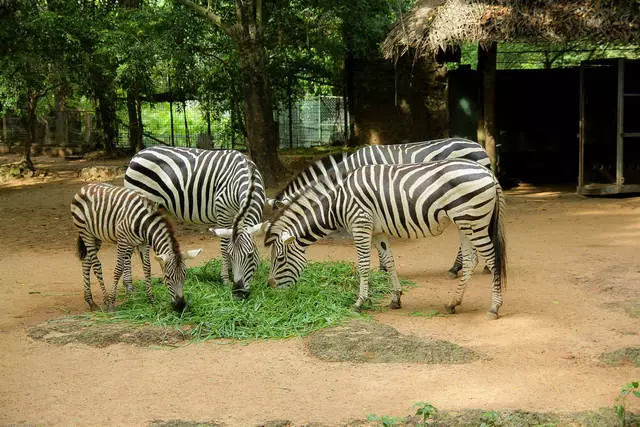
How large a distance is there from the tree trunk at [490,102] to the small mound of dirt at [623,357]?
8.22 meters

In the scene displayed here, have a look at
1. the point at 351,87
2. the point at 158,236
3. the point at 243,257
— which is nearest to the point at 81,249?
the point at 158,236

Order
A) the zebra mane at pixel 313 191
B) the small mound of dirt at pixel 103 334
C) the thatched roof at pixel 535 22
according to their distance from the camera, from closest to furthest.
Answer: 1. the small mound of dirt at pixel 103 334
2. the zebra mane at pixel 313 191
3. the thatched roof at pixel 535 22

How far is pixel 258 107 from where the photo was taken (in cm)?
1455

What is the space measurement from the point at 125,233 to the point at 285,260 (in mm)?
1634

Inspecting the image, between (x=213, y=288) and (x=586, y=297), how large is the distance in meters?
3.96

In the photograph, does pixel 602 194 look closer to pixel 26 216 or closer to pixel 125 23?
pixel 125 23

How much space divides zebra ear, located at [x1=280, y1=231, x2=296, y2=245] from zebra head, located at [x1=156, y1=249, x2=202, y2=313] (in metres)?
0.89

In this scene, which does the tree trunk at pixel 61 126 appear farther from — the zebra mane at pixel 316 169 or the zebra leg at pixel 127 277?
the zebra mane at pixel 316 169

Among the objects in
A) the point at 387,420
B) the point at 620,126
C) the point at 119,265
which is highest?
the point at 620,126

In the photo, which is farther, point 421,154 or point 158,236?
point 421,154

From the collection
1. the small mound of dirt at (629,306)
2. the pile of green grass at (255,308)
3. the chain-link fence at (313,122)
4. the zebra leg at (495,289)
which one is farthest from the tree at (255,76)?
the small mound of dirt at (629,306)

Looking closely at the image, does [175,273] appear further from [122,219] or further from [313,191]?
[313,191]

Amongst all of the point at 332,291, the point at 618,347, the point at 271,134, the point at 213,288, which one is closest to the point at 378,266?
the point at 332,291

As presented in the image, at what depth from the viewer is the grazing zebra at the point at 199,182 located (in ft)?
26.7
